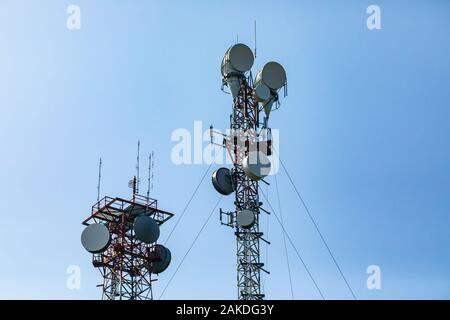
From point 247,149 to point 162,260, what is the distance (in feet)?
42.2

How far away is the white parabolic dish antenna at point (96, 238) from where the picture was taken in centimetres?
4959

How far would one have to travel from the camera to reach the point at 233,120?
48.3m

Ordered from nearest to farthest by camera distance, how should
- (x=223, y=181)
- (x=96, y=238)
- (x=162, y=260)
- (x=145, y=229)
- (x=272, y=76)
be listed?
(x=223, y=181)
(x=272, y=76)
(x=96, y=238)
(x=145, y=229)
(x=162, y=260)


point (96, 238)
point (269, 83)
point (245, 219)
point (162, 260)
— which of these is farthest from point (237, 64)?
point (162, 260)

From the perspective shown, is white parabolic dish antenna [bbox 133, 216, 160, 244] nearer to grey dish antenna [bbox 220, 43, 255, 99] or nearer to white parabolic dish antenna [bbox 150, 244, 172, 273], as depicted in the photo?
white parabolic dish antenna [bbox 150, 244, 172, 273]

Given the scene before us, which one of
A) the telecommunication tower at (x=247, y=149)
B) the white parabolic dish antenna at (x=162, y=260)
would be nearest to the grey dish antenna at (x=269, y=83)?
the telecommunication tower at (x=247, y=149)

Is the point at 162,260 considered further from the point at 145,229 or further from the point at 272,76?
the point at 272,76

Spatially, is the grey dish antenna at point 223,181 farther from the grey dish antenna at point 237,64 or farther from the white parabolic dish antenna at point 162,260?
the white parabolic dish antenna at point 162,260

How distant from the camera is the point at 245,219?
4519cm

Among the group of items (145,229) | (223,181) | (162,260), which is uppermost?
(223,181)
